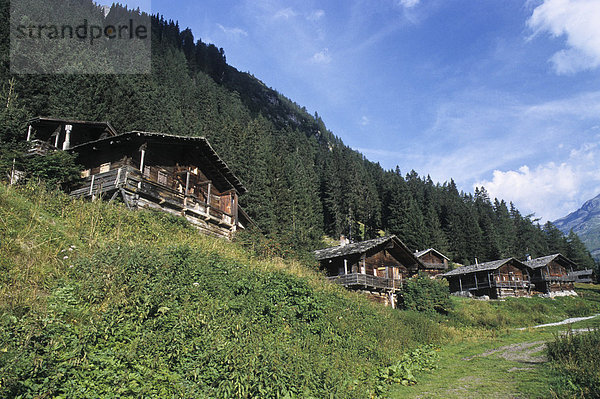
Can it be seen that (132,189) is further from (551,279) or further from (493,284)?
(551,279)

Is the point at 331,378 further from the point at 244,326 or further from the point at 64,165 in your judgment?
the point at 64,165

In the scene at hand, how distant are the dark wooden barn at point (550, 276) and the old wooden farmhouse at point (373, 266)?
34.9m

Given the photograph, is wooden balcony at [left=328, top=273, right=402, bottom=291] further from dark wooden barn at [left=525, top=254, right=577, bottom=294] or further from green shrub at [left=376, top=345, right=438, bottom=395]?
dark wooden barn at [left=525, top=254, right=577, bottom=294]

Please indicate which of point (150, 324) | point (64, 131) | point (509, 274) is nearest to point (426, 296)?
point (150, 324)

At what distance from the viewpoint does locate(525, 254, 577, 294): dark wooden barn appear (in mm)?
57938

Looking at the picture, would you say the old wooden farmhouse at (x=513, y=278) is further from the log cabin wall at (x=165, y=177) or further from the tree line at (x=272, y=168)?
the log cabin wall at (x=165, y=177)

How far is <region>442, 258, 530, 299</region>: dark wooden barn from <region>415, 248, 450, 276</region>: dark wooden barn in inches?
145

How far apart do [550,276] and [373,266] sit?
42.2m

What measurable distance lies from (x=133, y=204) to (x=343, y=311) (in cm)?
1382

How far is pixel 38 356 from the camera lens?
5824mm

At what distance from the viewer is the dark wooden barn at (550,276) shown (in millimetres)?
57938

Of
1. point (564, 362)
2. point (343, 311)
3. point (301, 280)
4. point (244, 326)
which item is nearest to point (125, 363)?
point (244, 326)

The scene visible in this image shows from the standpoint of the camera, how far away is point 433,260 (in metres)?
62.8

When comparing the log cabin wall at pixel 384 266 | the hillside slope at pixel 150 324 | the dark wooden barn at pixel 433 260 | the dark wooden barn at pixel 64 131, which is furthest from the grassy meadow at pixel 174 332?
the dark wooden barn at pixel 433 260
